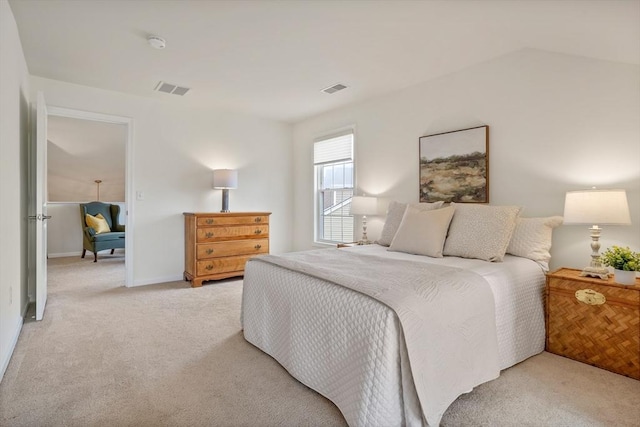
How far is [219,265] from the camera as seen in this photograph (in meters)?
4.22

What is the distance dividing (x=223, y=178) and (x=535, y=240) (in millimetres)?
3549

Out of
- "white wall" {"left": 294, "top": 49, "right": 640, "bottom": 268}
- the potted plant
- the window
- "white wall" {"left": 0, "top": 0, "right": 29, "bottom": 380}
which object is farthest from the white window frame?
"white wall" {"left": 0, "top": 0, "right": 29, "bottom": 380}

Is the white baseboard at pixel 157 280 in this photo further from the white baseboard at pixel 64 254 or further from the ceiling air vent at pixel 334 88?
the white baseboard at pixel 64 254

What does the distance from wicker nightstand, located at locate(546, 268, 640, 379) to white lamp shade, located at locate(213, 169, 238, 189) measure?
3621mm

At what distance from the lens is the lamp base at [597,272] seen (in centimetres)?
214

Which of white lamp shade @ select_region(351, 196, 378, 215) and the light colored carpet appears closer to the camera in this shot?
the light colored carpet

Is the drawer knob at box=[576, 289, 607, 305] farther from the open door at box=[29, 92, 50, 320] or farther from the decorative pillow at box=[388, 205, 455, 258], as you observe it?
the open door at box=[29, 92, 50, 320]

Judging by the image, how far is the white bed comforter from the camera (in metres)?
1.40

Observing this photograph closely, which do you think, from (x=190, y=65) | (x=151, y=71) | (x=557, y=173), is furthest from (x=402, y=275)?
(x=151, y=71)

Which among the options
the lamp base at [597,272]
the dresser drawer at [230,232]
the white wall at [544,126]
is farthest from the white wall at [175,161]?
the lamp base at [597,272]

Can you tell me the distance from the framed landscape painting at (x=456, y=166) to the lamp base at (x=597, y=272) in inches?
40.3

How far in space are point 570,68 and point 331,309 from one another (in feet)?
8.52

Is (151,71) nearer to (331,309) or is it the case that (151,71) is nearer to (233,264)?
(233,264)

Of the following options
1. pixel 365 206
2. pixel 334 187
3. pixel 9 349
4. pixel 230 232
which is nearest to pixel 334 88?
pixel 365 206
